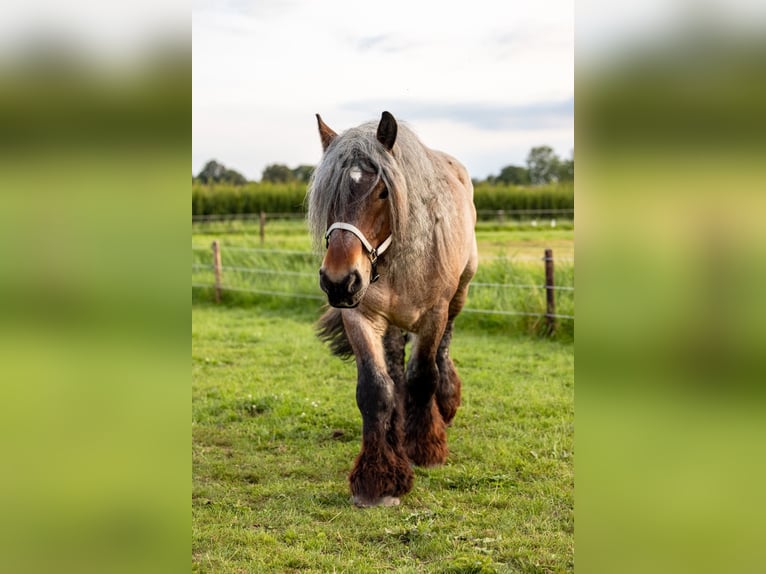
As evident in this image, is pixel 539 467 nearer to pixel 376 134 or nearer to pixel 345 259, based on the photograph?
pixel 345 259

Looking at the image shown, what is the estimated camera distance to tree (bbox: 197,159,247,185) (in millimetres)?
28562

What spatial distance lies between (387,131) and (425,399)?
6.24 ft

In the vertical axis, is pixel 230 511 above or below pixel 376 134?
below

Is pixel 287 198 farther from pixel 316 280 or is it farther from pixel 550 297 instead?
pixel 550 297

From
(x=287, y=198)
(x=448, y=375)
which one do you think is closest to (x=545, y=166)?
(x=287, y=198)

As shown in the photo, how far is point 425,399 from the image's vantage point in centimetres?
459

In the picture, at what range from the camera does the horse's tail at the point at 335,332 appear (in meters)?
5.39

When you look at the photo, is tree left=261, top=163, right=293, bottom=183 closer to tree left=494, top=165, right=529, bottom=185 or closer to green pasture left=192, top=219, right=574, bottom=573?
tree left=494, top=165, right=529, bottom=185

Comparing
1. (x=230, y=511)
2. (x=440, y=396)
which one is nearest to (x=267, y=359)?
(x=440, y=396)
